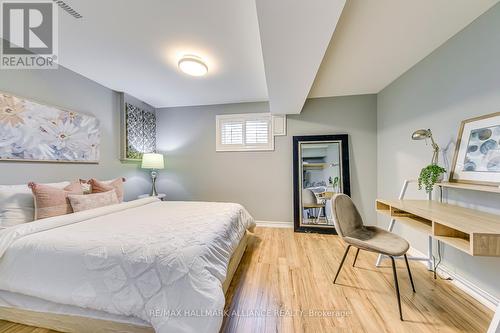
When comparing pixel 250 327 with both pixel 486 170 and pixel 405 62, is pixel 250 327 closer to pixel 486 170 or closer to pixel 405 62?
pixel 486 170

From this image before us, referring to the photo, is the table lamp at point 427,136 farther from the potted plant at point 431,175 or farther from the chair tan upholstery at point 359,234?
the chair tan upholstery at point 359,234

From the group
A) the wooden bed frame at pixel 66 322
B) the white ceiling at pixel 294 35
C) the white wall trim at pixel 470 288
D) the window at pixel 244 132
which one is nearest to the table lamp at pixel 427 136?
the white wall trim at pixel 470 288

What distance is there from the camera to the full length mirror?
10.6 ft

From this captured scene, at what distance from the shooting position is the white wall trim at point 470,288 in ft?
4.79

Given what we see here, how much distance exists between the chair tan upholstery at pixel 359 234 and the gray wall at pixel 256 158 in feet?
4.51

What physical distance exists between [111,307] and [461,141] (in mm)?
2982

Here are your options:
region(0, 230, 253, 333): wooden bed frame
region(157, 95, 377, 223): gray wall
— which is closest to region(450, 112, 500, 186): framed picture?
region(157, 95, 377, 223): gray wall

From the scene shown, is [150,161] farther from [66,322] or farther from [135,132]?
[66,322]

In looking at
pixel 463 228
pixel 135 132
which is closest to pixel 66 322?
pixel 463 228

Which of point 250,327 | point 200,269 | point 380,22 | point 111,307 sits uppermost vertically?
point 380,22

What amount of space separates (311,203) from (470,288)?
75.5 inches

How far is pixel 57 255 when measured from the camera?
125 centimetres

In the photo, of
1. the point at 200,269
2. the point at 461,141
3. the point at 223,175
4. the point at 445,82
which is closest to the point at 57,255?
the point at 200,269

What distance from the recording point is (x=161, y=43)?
192cm
